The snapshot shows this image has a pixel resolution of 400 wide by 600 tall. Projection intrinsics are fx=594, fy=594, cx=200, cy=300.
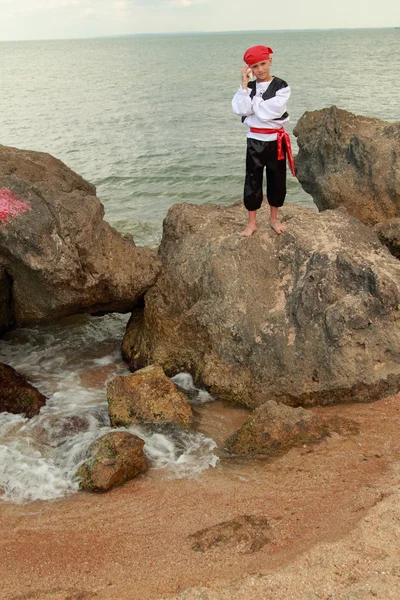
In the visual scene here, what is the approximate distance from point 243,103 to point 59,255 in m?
2.39

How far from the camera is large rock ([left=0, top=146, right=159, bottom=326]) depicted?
561cm

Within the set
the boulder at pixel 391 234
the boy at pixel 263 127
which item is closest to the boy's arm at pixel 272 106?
the boy at pixel 263 127

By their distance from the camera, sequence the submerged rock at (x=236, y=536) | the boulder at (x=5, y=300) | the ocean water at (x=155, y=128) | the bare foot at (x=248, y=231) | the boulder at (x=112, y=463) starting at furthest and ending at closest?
the ocean water at (x=155, y=128) < the bare foot at (x=248, y=231) < the boulder at (x=5, y=300) < the boulder at (x=112, y=463) < the submerged rock at (x=236, y=536)

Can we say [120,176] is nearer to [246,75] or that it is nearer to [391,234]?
[391,234]

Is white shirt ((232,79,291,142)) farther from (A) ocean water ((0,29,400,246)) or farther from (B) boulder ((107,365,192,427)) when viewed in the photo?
(A) ocean water ((0,29,400,246))

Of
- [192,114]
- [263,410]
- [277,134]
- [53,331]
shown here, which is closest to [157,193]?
[53,331]

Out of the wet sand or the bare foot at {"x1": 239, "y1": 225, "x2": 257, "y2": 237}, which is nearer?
the wet sand

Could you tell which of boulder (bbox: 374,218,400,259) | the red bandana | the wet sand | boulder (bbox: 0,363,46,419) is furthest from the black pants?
boulder (bbox: 0,363,46,419)

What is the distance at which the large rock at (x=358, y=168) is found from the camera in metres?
7.95

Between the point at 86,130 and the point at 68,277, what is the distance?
19949 millimetres

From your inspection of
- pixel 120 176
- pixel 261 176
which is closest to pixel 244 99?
pixel 261 176

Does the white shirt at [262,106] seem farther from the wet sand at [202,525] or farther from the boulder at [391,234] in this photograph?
the wet sand at [202,525]

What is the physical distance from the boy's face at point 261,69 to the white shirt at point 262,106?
0.21ft

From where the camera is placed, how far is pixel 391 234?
287 inches
